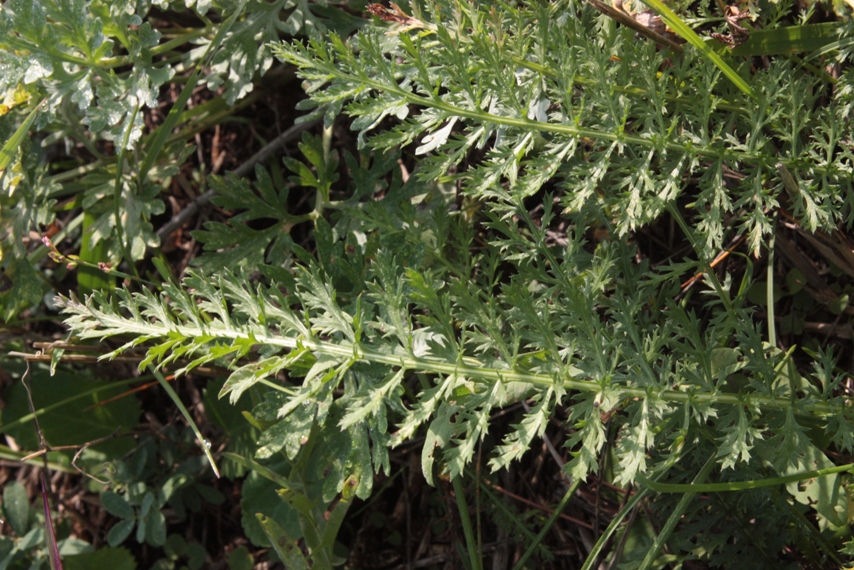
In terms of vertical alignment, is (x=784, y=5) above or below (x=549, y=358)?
above

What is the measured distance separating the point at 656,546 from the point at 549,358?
576 mm

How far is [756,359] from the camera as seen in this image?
69.1 inches

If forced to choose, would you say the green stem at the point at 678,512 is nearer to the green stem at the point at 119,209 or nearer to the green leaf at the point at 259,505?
the green leaf at the point at 259,505

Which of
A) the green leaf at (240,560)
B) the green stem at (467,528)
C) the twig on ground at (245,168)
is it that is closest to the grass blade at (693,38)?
the green stem at (467,528)

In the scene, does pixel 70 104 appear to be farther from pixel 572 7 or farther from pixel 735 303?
pixel 735 303

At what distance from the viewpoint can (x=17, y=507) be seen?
9.70 feet

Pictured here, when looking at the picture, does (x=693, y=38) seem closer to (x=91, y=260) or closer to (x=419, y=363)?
Answer: (x=419, y=363)

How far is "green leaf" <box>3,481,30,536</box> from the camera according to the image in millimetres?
2934

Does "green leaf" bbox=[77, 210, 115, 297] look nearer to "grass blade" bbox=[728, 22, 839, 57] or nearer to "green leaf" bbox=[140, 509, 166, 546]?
"green leaf" bbox=[140, 509, 166, 546]

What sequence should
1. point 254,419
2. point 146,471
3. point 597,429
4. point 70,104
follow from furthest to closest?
1. point 146,471
2. point 70,104
3. point 254,419
4. point 597,429

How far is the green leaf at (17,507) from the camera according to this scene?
2.93 metres

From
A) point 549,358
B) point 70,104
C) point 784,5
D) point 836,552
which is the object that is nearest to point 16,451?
point 70,104


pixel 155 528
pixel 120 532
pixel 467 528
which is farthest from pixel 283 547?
pixel 120 532

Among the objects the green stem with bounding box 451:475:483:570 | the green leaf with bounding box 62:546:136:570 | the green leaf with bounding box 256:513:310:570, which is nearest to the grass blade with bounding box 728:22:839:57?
the green stem with bounding box 451:475:483:570
